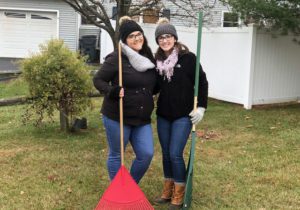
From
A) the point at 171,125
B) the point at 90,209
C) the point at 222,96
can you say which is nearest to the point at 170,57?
the point at 171,125

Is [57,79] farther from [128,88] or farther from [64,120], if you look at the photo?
[128,88]

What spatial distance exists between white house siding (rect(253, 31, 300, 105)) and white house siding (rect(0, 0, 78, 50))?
46.7 ft

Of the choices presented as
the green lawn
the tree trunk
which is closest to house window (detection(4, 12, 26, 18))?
the green lawn

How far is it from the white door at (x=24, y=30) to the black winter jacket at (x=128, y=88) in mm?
20274

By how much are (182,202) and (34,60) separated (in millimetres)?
3797

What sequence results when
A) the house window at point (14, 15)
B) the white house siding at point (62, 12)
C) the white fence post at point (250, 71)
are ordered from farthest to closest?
the house window at point (14, 15)
the white house siding at point (62, 12)
the white fence post at point (250, 71)

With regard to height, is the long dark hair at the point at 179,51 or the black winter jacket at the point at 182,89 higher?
the long dark hair at the point at 179,51

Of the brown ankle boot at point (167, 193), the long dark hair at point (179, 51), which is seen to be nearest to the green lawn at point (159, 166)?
the brown ankle boot at point (167, 193)

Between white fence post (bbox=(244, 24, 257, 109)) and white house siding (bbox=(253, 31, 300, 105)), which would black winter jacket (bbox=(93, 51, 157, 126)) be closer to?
white fence post (bbox=(244, 24, 257, 109))

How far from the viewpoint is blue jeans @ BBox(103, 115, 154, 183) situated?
14.6ft

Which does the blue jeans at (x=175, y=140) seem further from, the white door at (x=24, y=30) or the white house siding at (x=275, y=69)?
the white door at (x=24, y=30)

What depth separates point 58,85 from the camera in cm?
749

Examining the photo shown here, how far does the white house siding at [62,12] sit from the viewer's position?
23.7 m

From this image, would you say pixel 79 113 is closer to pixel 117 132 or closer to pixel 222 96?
pixel 117 132
